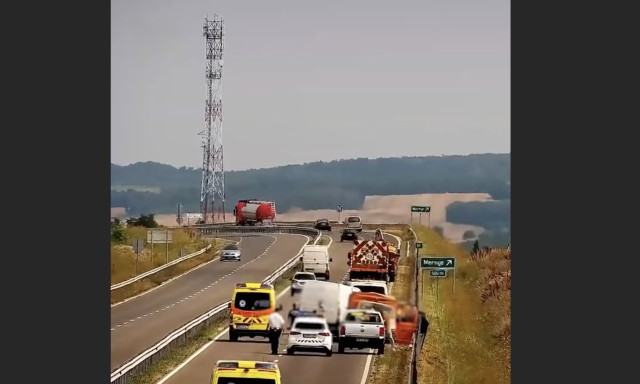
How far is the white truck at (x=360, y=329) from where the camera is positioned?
37781mm

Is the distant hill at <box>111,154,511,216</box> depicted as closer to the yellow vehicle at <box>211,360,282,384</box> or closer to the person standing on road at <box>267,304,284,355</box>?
the person standing on road at <box>267,304,284,355</box>

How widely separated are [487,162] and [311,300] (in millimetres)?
4003

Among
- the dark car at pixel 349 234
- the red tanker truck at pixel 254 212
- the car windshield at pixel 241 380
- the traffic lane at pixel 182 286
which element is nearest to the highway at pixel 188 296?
the traffic lane at pixel 182 286

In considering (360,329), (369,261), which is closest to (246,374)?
(360,329)

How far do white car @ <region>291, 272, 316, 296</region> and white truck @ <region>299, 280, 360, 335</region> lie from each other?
142 millimetres

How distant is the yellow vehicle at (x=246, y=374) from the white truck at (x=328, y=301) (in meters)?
1.54

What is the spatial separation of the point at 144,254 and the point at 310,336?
466 cm

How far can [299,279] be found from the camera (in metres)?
38.3

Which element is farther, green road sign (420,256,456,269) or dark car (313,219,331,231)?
green road sign (420,256,456,269)

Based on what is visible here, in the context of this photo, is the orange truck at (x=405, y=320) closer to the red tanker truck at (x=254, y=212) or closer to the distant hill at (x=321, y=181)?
the distant hill at (x=321, y=181)

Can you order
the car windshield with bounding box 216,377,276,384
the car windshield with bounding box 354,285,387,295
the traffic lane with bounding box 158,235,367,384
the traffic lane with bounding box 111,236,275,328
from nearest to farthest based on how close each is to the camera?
the car windshield with bounding box 216,377,276,384
the traffic lane with bounding box 158,235,367,384
the car windshield with bounding box 354,285,387,295
the traffic lane with bounding box 111,236,275,328

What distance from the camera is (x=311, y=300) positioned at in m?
37.9

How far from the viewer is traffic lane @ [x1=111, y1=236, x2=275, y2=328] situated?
39.8 metres

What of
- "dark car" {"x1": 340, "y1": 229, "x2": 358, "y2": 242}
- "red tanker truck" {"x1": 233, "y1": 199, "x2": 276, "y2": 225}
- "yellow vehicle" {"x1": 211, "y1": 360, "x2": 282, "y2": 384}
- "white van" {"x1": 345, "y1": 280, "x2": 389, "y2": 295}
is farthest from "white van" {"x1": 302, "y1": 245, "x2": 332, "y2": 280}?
"yellow vehicle" {"x1": 211, "y1": 360, "x2": 282, "y2": 384}
